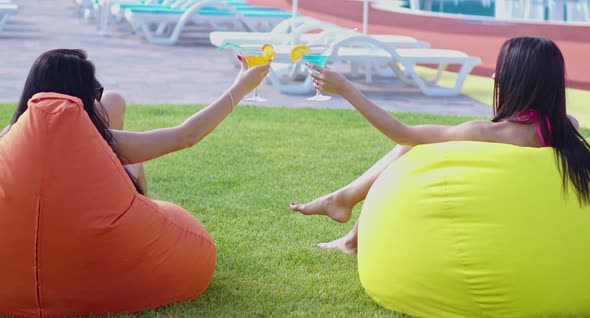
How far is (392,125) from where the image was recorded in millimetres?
Answer: 3727

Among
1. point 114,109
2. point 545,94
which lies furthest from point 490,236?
point 114,109

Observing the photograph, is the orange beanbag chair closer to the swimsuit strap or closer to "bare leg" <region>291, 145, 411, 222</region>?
"bare leg" <region>291, 145, 411, 222</region>

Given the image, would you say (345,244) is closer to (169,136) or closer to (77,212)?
(169,136)

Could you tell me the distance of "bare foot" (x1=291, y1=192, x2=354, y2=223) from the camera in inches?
177

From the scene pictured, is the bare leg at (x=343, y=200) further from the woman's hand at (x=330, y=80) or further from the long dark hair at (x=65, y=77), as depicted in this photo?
the long dark hair at (x=65, y=77)

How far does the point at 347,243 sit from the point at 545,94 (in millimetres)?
1431

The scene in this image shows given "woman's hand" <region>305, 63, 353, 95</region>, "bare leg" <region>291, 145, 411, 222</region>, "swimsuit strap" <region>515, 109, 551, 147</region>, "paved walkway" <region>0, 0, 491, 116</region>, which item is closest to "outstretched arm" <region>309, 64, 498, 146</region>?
"woman's hand" <region>305, 63, 353, 95</region>

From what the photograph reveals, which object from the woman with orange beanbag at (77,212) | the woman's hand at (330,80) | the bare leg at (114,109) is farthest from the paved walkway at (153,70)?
the woman with orange beanbag at (77,212)

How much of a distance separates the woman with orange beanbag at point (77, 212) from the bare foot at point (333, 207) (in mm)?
1027

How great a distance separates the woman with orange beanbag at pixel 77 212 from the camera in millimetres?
3311

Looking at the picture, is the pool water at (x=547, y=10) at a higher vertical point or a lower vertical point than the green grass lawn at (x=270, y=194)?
lower

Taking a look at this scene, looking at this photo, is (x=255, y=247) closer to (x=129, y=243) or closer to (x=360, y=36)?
(x=129, y=243)

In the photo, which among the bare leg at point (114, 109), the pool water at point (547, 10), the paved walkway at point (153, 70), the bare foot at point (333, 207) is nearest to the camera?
the bare leg at point (114, 109)

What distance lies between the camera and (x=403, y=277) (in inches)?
144
